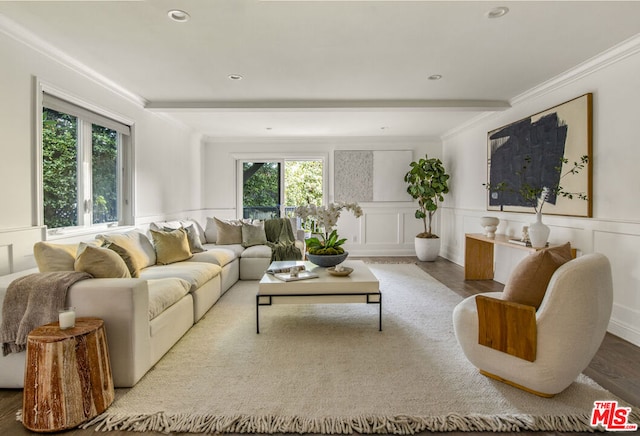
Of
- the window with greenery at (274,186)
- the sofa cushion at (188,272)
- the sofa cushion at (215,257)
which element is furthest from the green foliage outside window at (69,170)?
the window with greenery at (274,186)

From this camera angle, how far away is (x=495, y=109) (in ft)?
15.3

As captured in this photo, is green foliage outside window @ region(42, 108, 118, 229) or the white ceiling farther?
green foliage outside window @ region(42, 108, 118, 229)

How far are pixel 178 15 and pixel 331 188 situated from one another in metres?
5.06

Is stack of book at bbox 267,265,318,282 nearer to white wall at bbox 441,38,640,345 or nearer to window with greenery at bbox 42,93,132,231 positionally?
window with greenery at bbox 42,93,132,231

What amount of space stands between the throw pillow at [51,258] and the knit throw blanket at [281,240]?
290 cm

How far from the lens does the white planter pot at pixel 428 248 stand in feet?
21.3

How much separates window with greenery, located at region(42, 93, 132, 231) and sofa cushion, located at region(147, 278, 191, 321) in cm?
128

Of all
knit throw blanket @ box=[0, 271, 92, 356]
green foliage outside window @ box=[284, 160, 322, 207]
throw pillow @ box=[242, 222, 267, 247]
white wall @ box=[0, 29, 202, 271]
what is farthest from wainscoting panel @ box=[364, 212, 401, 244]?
knit throw blanket @ box=[0, 271, 92, 356]

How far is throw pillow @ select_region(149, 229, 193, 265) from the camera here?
386cm

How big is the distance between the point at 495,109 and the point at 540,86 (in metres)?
0.73

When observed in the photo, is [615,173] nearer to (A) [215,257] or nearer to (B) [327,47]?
(B) [327,47]

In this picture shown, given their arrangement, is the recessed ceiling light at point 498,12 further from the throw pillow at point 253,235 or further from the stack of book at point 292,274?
the throw pillow at point 253,235

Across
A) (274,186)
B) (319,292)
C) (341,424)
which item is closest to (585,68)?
(319,292)

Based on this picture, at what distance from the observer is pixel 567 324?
74.0 inches
